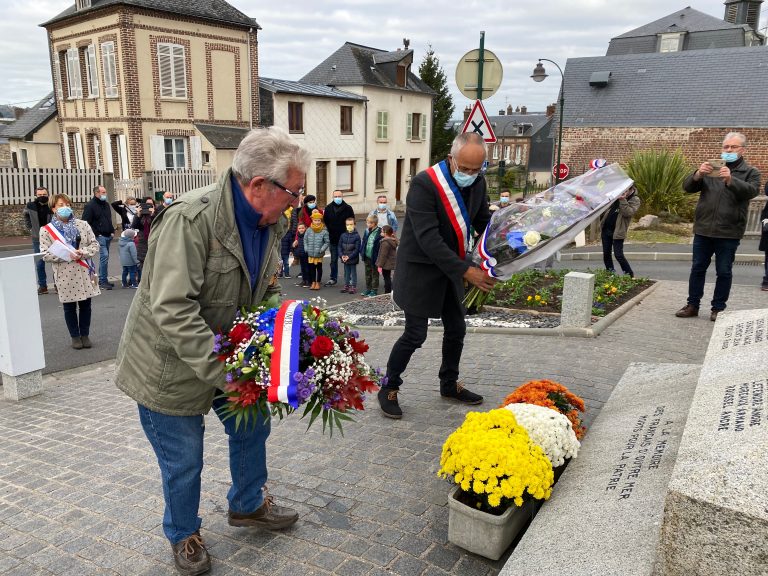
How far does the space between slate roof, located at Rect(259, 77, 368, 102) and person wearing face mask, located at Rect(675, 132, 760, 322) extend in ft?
83.0

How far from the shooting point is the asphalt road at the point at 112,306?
766 centimetres

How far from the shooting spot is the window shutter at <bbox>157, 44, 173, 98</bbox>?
85.6 ft

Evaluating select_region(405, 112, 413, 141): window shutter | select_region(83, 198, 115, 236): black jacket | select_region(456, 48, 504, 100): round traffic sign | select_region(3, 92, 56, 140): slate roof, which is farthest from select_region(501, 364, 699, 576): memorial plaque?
select_region(3, 92, 56, 140): slate roof

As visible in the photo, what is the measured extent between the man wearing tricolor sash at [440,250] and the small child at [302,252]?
26.9 ft

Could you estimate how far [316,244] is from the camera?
12359mm

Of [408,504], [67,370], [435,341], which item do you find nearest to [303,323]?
[408,504]

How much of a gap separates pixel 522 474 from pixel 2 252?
1983 cm

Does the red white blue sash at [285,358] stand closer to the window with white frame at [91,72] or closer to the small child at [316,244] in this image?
the small child at [316,244]

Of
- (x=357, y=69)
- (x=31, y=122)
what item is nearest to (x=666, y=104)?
(x=357, y=69)

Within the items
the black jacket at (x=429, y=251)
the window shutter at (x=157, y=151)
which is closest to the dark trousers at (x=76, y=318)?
the black jacket at (x=429, y=251)

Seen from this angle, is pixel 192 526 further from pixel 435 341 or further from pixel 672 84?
pixel 672 84

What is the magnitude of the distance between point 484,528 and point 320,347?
1219 millimetres

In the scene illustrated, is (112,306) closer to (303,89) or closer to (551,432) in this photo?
(551,432)

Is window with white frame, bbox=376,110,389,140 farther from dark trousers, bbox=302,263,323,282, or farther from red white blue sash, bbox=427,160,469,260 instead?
red white blue sash, bbox=427,160,469,260
